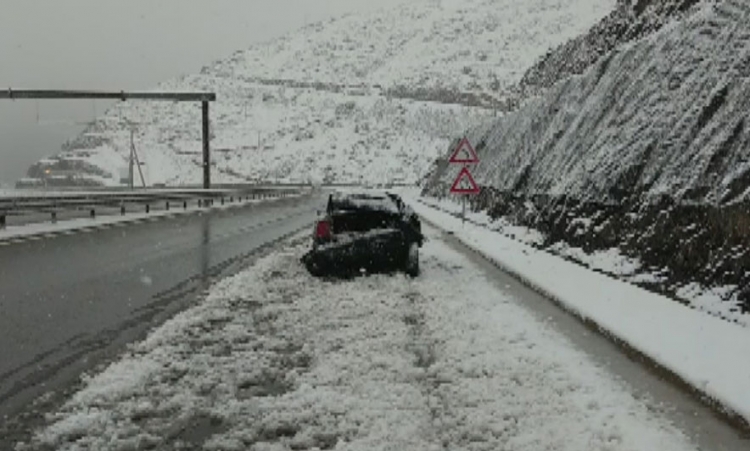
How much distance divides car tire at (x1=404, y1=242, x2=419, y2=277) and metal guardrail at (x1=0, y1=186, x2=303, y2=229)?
16614mm

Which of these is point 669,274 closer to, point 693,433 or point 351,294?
point 351,294

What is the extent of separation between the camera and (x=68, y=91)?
143 ft

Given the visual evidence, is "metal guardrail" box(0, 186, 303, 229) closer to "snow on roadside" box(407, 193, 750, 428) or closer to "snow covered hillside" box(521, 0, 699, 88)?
"snow on roadside" box(407, 193, 750, 428)

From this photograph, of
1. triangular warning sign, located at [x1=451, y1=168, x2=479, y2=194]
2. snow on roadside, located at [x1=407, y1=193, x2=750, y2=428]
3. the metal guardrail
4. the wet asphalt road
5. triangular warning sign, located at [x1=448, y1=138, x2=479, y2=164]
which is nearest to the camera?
snow on roadside, located at [x1=407, y1=193, x2=750, y2=428]

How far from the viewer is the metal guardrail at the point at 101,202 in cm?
2690

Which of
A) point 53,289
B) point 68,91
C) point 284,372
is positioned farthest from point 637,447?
point 68,91

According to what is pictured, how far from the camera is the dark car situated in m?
11.9

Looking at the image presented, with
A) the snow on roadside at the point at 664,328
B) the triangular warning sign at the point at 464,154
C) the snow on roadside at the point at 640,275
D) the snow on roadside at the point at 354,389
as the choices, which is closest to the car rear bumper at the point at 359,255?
the snow on roadside at the point at 664,328

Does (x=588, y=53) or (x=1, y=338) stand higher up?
(x=588, y=53)

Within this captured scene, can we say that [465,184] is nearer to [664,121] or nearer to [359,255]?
[664,121]

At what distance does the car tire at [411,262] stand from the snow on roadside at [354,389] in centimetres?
292

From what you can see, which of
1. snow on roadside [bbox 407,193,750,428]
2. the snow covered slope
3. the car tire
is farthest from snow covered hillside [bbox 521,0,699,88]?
the car tire

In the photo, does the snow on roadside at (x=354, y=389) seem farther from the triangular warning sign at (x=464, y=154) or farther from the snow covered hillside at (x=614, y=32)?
the snow covered hillside at (x=614, y=32)

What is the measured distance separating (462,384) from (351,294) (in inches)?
189
